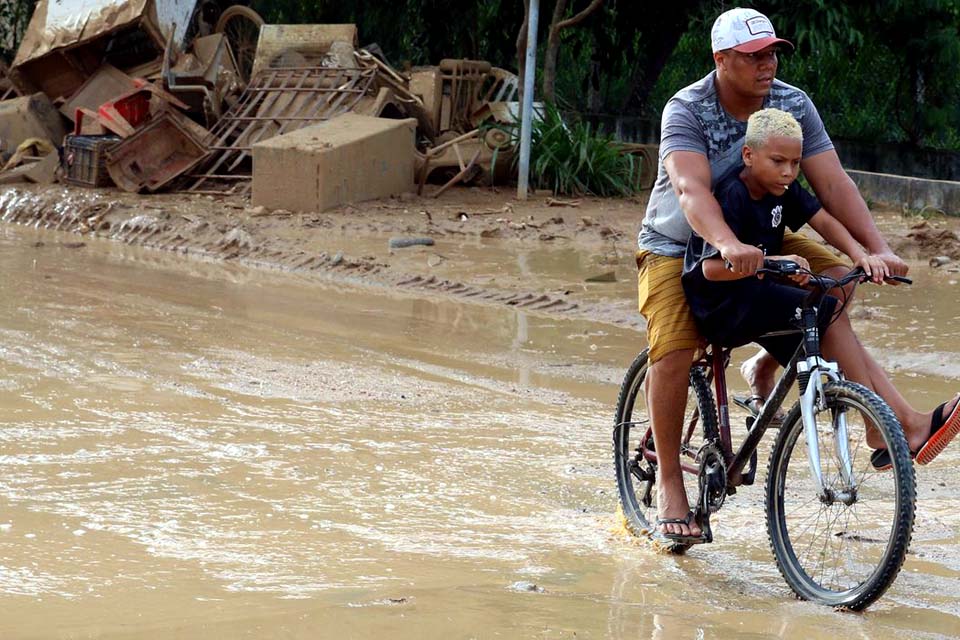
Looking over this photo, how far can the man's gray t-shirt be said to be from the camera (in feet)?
13.3

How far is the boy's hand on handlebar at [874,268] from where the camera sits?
3.78 m

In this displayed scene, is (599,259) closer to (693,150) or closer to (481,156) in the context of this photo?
(481,156)

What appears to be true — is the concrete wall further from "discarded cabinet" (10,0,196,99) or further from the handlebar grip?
the handlebar grip

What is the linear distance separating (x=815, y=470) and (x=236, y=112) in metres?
12.6

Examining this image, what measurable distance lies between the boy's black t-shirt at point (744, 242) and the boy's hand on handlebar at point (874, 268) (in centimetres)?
20

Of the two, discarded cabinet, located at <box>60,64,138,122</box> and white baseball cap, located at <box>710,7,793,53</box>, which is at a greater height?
white baseball cap, located at <box>710,7,793,53</box>

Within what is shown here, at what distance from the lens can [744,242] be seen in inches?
157

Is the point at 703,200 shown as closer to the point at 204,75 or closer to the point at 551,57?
the point at 551,57

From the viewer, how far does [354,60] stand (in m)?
15.6

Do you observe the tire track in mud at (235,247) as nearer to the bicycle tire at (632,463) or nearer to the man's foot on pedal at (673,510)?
the bicycle tire at (632,463)

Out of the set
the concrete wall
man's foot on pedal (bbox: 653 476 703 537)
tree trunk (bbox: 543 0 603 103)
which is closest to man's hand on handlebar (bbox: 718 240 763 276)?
man's foot on pedal (bbox: 653 476 703 537)

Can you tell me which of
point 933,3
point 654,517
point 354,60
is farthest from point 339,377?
point 933,3

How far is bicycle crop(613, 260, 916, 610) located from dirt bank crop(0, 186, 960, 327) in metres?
4.56

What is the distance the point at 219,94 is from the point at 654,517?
12264 mm
